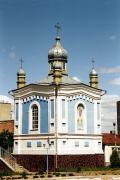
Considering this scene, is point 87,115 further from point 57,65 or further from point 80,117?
point 57,65

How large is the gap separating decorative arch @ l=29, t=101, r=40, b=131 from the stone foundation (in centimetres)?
291

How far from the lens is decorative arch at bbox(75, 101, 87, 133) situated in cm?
4674

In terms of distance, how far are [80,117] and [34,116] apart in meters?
4.58

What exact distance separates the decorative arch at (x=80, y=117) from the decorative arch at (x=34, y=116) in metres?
3.76

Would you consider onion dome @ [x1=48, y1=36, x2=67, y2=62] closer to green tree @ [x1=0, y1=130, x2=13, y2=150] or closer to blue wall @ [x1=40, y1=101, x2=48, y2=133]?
blue wall @ [x1=40, y1=101, x2=48, y2=133]

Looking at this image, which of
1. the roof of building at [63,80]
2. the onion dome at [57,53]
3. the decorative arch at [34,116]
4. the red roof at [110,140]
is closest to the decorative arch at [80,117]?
the roof of building at [63,80]

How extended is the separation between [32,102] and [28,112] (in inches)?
43.2

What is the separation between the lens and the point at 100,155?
4825 cm

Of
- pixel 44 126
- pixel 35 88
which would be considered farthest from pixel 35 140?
pixel 35 88

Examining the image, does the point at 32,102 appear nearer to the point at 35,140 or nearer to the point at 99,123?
the point at 35,140

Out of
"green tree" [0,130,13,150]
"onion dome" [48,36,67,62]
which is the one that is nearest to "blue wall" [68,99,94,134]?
"onion dome" [48,36,67,62]

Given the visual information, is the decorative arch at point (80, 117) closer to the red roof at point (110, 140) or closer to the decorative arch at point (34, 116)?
the decorative arch at point (34, 116)

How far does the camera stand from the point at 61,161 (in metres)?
44.7

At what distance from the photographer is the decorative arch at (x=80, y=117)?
46741 millimetres
